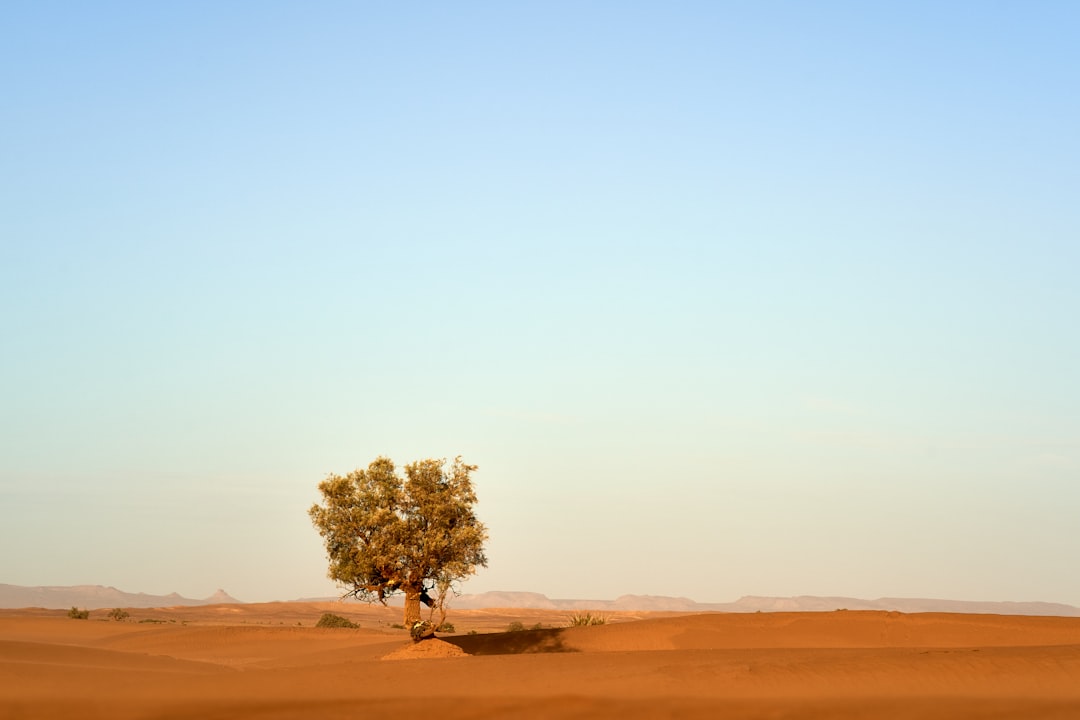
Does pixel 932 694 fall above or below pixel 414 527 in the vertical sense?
below

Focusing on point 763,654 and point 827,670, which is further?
point 763,654

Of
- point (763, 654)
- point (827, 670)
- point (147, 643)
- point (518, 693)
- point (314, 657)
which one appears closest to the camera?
point (518, 693)

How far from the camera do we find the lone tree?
3400cm

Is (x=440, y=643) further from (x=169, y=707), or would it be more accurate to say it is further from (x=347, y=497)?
(x=169, y=707)

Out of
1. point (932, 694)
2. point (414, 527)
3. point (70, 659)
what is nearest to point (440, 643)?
point (414, 527)

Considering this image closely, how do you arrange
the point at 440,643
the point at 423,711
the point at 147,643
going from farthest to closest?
1. the point at 147,643
2. the point at 440,643
3. the point at 423,711

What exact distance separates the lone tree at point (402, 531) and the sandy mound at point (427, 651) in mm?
928

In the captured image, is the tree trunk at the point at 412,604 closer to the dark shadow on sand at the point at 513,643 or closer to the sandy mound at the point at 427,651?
the sandy mound at the point at 427,651

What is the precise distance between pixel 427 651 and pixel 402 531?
375 cm

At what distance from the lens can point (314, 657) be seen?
42906mm

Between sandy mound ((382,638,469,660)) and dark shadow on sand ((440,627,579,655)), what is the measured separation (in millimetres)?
3598

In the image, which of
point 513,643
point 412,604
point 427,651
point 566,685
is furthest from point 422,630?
point 566,685

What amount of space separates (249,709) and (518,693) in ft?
17.4

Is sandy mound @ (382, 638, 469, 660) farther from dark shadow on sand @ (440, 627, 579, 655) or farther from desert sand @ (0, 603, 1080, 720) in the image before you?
→ dark shadow on sand @ (440, 627, 579, 655)
